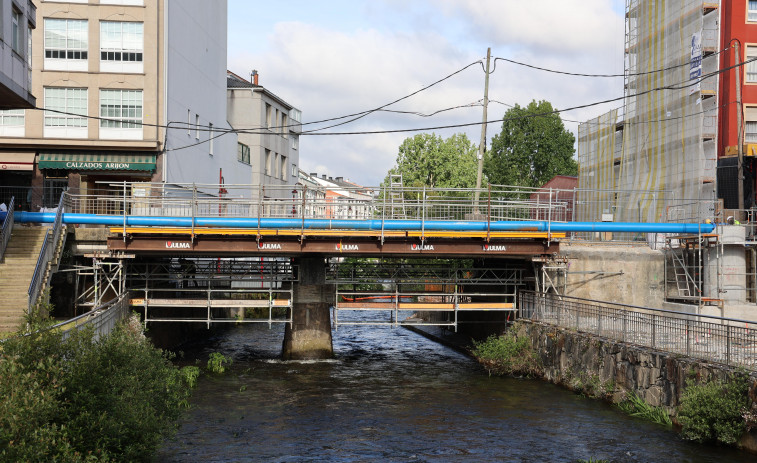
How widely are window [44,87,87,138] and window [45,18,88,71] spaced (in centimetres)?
132

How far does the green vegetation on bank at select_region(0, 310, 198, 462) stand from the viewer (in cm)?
1057

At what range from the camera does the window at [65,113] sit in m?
41.4

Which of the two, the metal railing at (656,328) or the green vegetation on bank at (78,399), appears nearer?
the green vegetation on bank at (78,399)

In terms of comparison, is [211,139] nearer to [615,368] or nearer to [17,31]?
[17,31]

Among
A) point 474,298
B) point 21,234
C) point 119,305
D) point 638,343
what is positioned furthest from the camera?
point 474,298

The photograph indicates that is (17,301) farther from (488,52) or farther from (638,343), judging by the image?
(488,52)

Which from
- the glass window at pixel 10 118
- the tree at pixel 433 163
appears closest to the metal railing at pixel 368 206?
the glass window at pixel 10 118

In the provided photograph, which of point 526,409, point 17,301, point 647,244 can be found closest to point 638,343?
point 526,409

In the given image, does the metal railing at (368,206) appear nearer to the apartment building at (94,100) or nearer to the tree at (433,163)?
the apartment building at (94,100)

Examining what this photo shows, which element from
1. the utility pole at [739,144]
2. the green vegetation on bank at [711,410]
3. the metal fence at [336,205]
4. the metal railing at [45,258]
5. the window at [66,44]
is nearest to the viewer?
the green vegetation on bank at [711,410]

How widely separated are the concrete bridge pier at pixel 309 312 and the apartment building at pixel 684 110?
12.6m

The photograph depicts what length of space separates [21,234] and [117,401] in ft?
54.8

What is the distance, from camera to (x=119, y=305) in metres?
24.6

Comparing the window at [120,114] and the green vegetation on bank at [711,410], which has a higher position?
the window at [120,114]
